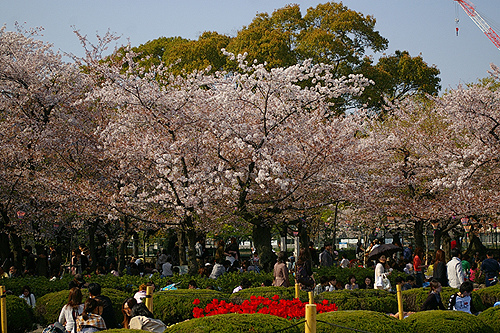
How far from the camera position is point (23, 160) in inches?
759

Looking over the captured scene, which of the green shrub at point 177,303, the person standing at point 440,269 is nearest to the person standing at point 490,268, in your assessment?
the person standing at point 440,269

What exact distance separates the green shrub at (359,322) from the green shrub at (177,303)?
180 inches

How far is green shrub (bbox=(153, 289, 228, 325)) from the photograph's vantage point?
11867 millimetres

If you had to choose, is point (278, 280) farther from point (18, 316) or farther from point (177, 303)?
point (18, 316)

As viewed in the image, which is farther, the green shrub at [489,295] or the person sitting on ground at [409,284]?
the person sitting on ground at [409,284]

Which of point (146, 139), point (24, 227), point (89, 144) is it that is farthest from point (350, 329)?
point (24, 227)

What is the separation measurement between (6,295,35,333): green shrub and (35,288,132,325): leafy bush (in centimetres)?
50

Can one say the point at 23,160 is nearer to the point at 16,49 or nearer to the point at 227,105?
the point at 16,49

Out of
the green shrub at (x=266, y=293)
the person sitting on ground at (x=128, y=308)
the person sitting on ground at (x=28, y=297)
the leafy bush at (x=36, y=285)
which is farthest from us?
the leafy bush at (x=36, y=285)

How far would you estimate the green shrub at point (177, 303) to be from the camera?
11.9 m

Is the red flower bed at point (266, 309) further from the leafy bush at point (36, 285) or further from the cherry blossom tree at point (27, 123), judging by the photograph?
the cherry blossom tree at point (27, 123)

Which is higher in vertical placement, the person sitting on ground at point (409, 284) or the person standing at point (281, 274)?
the person standing at point (281, 274)

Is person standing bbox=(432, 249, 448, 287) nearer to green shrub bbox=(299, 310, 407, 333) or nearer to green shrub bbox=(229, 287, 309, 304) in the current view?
green shrub bbox=(229, 287, 309, 304)

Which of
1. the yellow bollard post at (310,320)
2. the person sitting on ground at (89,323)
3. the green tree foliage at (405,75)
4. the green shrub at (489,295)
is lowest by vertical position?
the green shrub at (489,295)
